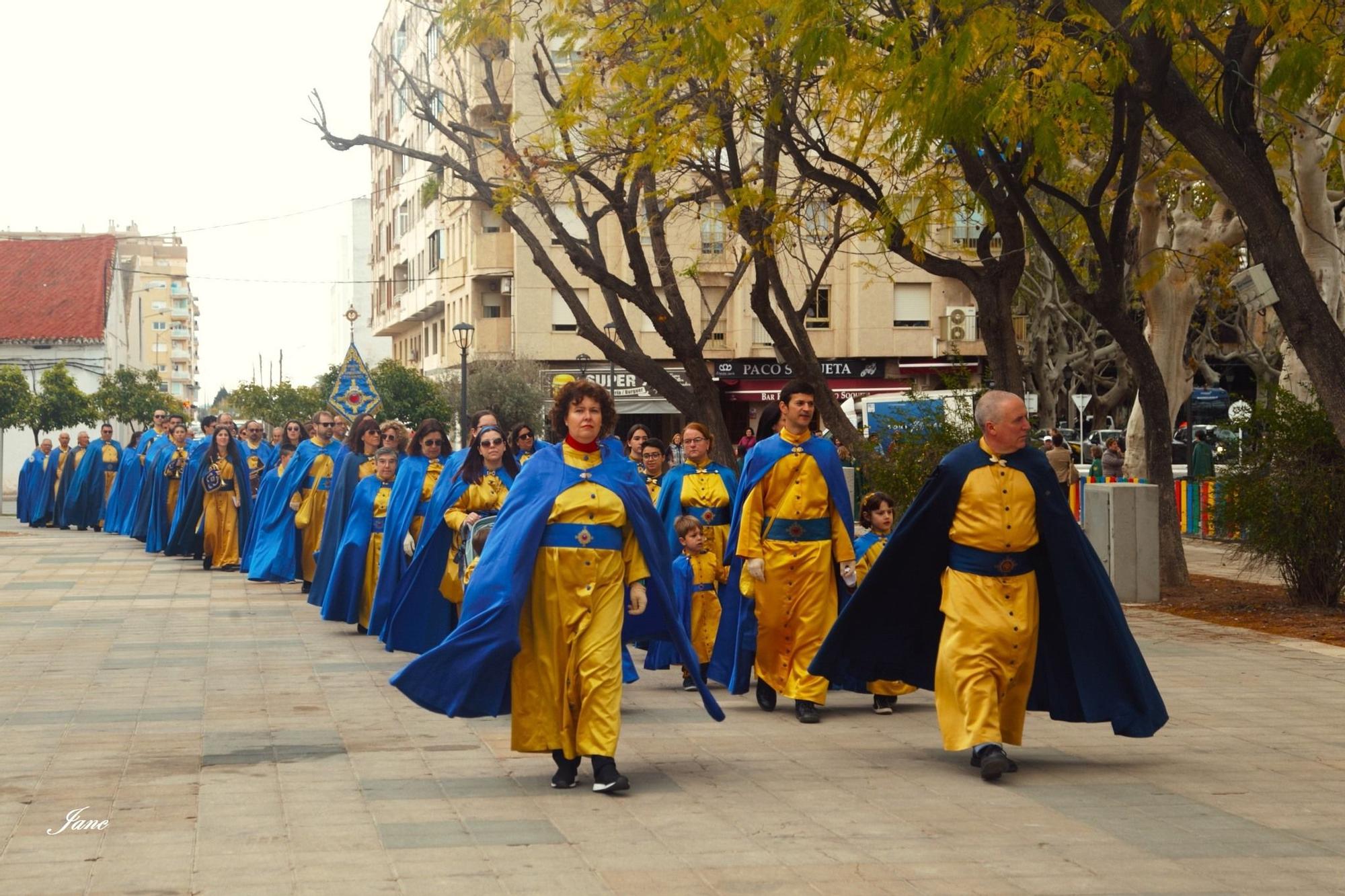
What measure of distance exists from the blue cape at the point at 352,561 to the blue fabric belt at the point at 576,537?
7273 millimetres

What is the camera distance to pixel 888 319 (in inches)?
2120

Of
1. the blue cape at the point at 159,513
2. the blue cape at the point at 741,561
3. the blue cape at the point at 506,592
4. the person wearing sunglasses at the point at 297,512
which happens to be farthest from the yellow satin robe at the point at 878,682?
the blue cape at the point at 159,513

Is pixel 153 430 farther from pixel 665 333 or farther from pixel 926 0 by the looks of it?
pixel 926 0

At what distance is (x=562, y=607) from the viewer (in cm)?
768

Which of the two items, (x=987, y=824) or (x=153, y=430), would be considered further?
(x=153, y=430)

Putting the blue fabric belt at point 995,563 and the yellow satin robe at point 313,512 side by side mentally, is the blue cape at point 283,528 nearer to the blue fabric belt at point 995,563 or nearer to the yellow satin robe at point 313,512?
the yellow satin robe at point 313,512

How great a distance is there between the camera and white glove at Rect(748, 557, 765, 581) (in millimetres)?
9781

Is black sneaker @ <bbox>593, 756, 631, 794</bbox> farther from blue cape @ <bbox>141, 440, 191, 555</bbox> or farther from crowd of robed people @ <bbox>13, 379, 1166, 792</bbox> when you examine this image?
blue cape @ <bbox>141, 440, 191, 555</bbox>

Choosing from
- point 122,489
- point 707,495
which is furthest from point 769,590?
point 122,489

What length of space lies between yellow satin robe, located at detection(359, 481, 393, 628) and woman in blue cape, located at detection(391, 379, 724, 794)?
23.1 feet

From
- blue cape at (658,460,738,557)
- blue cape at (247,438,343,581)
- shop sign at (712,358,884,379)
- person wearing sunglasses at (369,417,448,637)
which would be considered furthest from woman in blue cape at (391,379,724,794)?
shop sign at (712,358,884,379)

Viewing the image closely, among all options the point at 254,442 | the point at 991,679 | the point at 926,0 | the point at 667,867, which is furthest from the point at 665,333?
the point at 667,867

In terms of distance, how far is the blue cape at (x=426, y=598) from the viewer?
39.5 ft

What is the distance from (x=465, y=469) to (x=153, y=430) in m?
20.9
